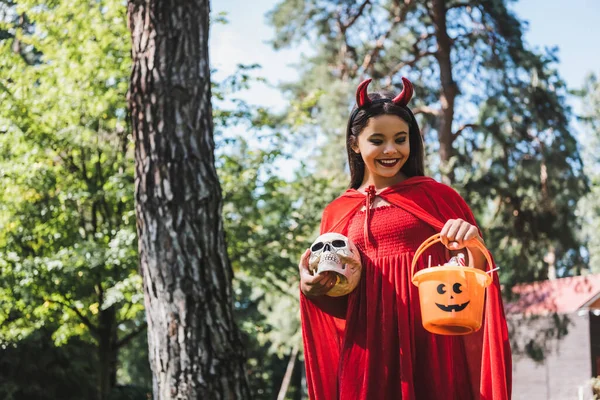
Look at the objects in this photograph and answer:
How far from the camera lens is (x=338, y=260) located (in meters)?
2.39

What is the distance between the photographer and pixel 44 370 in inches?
461

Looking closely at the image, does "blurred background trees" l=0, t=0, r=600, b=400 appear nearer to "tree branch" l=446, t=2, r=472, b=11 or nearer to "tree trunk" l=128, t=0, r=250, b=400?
"tree branch" l=446, t=2, r=472, b=11

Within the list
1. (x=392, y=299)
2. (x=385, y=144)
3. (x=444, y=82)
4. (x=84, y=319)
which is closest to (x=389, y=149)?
(x=385, y=144)

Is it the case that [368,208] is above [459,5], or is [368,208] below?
below

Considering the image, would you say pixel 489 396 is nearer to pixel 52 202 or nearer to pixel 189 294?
pixel 189 294

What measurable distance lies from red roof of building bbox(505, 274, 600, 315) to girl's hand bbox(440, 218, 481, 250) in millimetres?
11220

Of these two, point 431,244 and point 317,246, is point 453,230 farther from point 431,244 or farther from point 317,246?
point 317,246

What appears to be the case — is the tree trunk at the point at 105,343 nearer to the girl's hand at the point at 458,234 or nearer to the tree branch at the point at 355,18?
the tree branch at the point at 355,18

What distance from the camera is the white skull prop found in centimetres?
237

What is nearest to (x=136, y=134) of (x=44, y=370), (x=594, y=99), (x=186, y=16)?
(x=186, y=16)

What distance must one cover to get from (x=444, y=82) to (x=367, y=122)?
11.1m

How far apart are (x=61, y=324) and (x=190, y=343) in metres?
6.41

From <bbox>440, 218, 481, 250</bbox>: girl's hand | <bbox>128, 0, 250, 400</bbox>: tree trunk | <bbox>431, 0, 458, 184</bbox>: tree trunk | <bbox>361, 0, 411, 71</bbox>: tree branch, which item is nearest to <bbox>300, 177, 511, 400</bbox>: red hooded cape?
<bbox>440, 218, 481, 250</bbox>: girl's hand

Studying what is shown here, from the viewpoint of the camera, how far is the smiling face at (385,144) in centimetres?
256
